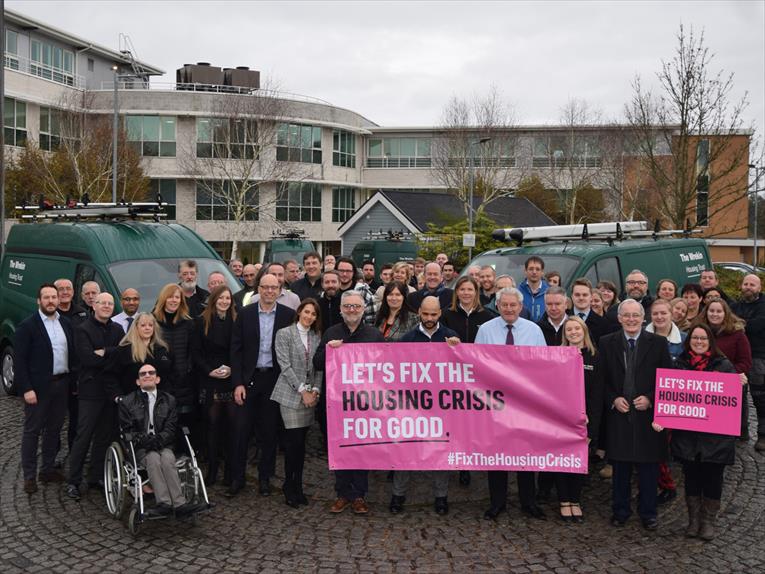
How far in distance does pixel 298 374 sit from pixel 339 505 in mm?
1285

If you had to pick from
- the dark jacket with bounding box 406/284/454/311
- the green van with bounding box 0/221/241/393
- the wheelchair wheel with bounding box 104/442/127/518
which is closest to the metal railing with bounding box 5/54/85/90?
the green van with bounding box 0/221/241/393

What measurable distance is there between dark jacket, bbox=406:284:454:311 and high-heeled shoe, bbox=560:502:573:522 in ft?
8.31

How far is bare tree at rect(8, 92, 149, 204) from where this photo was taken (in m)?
35.2

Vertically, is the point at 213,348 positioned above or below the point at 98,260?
below

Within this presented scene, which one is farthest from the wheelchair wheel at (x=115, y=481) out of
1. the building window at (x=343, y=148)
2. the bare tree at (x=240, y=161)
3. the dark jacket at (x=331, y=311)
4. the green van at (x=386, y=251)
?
the building window at (x=343, y=148)

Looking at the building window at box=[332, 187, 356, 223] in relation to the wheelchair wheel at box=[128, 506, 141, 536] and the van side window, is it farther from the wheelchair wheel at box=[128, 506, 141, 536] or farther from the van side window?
the wheelchair wheel at box=[128, 506, 141, 536]

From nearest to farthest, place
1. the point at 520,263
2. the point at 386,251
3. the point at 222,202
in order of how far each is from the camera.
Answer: the point at 520,263 → the point at 386,251 → the point at 222,202

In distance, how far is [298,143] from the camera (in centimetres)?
5400

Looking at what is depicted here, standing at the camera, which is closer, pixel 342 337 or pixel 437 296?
pixel 342 337

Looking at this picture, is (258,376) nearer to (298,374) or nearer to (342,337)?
(298,374)

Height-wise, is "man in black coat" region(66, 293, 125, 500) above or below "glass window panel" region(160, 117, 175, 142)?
below

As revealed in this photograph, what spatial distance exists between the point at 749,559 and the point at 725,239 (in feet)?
210

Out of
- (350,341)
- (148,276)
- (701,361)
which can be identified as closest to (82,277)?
(148,276)

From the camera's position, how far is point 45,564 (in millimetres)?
5824
